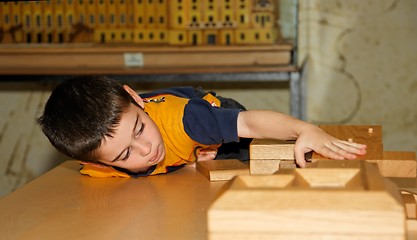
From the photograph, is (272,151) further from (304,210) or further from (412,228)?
(304,210)

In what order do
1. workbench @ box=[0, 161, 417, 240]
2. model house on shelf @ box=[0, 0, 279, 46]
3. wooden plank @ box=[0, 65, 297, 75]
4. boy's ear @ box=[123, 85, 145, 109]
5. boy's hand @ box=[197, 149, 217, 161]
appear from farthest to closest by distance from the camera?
1. model house on shelf @ box=[0, 0, 279, 46]
2. wooden plank @ box=[0, 65, 297, 75]
3. boy's hand @ box=[197, 149, 217, 161]
4. boy's ear @ box=[123, 85, 145, 109]
5. workbench @ box=[0, 161, 417, 240]

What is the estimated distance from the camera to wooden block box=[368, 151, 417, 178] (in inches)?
49.0

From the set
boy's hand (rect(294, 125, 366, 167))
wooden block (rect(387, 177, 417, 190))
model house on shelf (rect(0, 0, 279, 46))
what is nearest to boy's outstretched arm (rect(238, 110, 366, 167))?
boy's hand (rect(294, 125, 366, 167))

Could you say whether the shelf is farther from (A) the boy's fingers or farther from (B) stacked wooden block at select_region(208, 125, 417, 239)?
(B) stacked wooden block at select_region(208, 125, 417, 239)

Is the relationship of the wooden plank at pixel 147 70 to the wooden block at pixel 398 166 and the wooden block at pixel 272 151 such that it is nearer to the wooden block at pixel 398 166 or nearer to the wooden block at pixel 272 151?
the wooden block at pixel 272 151

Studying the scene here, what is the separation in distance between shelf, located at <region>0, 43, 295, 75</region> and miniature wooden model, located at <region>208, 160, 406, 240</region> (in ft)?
7.13

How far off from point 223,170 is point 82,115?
33 centimetres

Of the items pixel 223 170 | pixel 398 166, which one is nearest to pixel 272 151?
pixel 223 170

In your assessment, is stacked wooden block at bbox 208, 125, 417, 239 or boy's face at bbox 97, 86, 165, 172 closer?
stacked wooden block at bbox 208, 125, 417, 239

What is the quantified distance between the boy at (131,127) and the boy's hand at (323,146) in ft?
0.20

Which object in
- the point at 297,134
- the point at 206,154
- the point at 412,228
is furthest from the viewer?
the point at 206,154

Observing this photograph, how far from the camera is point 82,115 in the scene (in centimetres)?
155

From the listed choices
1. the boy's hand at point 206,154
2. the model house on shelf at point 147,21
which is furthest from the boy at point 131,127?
the model house on shelf at point 147,21

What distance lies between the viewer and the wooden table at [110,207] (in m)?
1.16
